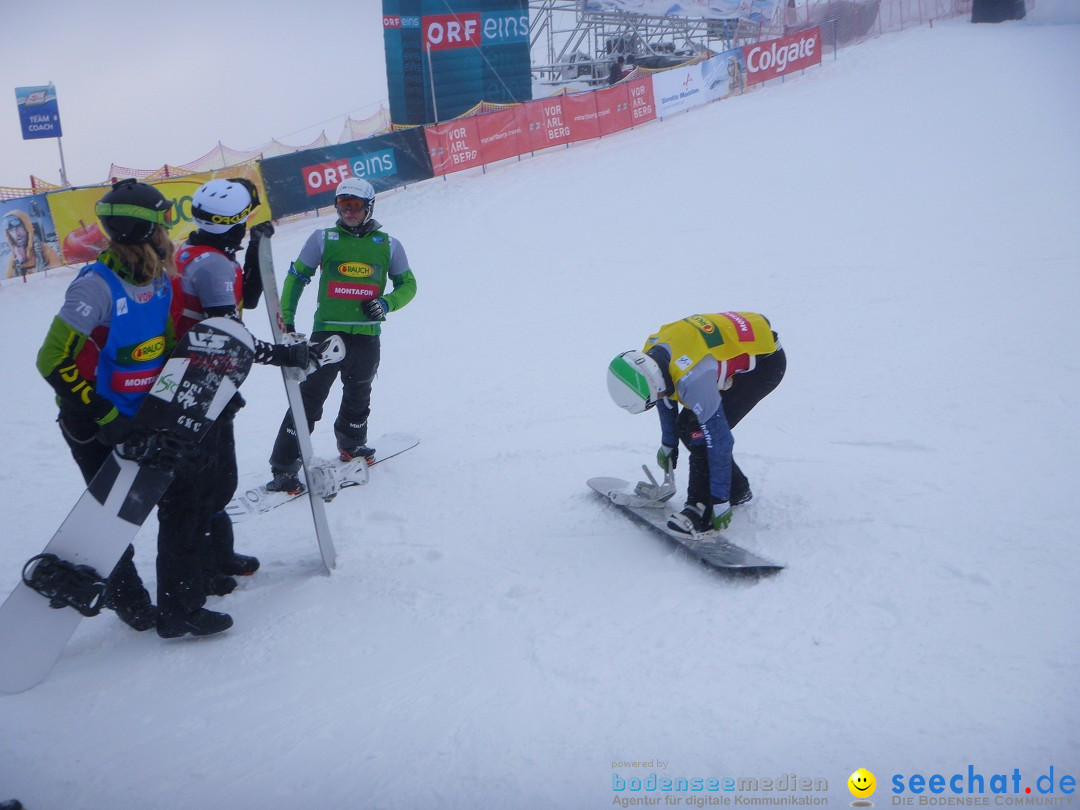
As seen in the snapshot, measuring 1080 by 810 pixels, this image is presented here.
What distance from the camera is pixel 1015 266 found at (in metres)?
8.85

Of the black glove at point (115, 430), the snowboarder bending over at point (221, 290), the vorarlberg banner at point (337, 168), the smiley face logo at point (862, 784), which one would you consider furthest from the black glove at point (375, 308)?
the vorarlberg banner at point (337, 168)

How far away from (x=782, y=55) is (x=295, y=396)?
2377 centimetres

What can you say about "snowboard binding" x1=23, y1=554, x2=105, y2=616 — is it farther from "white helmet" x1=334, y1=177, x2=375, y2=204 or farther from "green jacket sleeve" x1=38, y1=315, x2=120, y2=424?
"white helmet" x1=334, y1=177, x2=375, y2=204

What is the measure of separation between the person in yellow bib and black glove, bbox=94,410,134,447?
2.19 metres

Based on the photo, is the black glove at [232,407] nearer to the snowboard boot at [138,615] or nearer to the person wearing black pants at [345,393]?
the snowboard boot at [138,615]

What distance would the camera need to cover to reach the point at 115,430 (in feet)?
10.4

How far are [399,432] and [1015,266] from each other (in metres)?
7.12

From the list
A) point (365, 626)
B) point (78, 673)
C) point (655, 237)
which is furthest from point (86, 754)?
point (655, 237)

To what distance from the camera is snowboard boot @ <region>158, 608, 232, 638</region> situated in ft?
11.3

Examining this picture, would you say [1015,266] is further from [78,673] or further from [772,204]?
[78,673]

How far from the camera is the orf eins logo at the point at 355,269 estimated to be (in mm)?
5164

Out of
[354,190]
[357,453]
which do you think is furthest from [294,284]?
[357,453]

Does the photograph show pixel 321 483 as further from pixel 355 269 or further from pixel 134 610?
pixel 355 269

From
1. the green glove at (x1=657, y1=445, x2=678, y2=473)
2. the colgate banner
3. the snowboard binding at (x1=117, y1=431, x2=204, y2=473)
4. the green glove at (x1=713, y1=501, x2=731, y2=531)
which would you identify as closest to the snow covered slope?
the green glove at (x1=713, y1=501, x2=731, y2=531)
